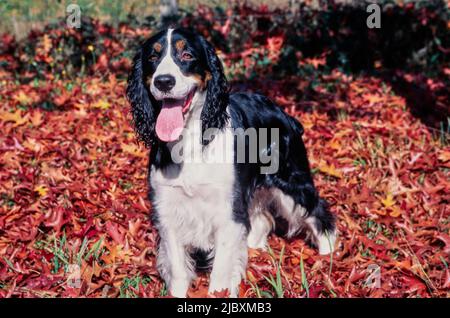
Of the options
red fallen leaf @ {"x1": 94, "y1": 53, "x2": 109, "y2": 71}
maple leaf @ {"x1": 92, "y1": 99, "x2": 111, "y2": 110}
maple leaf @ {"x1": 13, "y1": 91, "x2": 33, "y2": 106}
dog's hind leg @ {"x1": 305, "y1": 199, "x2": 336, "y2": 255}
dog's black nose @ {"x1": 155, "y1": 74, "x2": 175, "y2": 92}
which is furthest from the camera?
red fallen leaf @ {"x1": 94, "y1": 53, "x2": 109, "y2": 71}

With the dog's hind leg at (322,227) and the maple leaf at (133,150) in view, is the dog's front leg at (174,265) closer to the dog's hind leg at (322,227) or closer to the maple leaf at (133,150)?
the dog's hind leg at (322,227)

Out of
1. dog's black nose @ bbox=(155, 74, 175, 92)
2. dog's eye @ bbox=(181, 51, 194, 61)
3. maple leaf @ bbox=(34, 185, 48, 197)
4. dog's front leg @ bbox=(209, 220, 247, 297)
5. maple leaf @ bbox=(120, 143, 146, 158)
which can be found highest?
dog's eye @ bbox=(181, 51, 194, 61)

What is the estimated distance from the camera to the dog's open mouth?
9.32ft

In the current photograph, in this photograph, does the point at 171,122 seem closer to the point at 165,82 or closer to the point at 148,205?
the point at 165,82

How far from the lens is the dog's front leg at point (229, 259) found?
289cm

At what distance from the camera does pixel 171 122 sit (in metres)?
2.84

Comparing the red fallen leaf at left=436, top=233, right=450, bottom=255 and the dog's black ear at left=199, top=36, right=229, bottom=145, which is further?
the red fallen leaf at left=436, top=233, right=450, bottom=255

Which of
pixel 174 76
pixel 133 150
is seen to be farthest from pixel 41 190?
pixel 174 76

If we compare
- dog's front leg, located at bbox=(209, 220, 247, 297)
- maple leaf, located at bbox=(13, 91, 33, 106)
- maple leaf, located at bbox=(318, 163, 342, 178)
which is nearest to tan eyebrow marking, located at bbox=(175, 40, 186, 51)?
dog's front leg, located at bbox=(209, 220, 247, 297)

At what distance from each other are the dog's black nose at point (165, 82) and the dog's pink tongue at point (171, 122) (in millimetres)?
155

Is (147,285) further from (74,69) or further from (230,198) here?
(74,69)

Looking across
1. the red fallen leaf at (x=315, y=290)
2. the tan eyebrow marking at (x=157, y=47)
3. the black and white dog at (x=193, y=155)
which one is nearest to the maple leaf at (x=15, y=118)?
the black and white dog at (x=193, y=155)

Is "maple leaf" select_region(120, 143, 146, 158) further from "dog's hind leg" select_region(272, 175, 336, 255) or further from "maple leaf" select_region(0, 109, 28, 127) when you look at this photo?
"dog's hind leg" select_region(272, 175, 336, 255)
